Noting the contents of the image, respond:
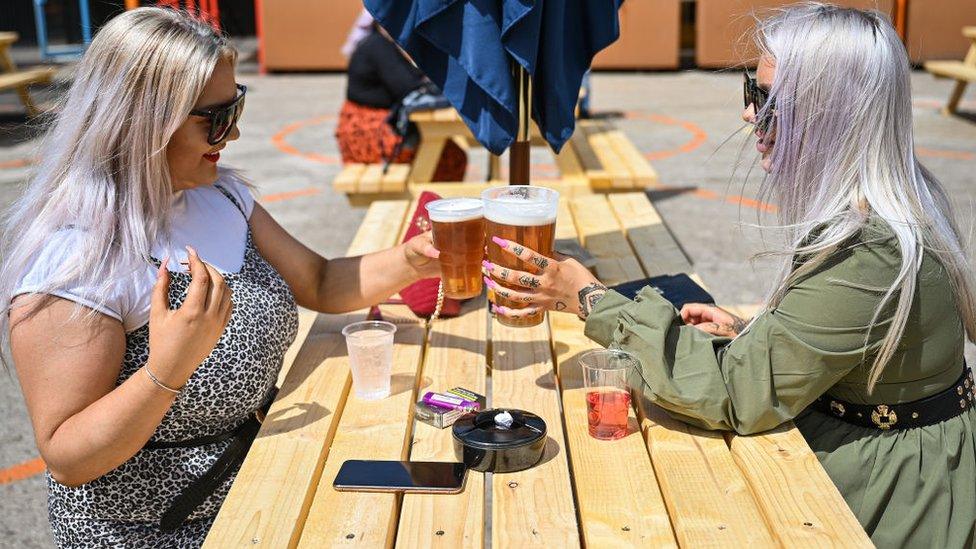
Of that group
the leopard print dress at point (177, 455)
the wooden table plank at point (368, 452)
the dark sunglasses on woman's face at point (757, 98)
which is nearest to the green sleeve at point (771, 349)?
the dark sunglasses on woman's face at point (757, 98)

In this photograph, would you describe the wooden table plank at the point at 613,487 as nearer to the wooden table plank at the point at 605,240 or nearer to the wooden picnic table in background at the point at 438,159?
the wooden table plank at the point at 605,240

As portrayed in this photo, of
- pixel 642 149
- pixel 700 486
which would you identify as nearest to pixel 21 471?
pixel 700 486

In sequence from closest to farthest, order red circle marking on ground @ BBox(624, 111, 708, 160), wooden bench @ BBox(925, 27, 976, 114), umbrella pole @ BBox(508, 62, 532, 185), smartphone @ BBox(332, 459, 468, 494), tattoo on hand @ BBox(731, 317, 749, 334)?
smartphone @ BBox(332, 459, 468, 494), tattoo on hand @ BBox(731, 317, 749, 334), umbrella pole @ BBox(508, 62, 532, 185), red circle marking on ground @ BBox(624, 111, 708, 160), wooden bench @ BBox(925, 27, 976, 114)

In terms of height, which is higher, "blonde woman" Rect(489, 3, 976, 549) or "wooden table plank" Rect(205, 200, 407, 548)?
"blonde woman" Rect(489, 3, 976, 549)

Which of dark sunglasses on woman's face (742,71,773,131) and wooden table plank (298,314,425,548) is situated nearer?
wooden table plank (298,314,425,548)

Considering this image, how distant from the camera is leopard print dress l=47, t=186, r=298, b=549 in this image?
230cm

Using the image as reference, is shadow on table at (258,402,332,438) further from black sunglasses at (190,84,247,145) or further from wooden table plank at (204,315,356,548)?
black sunglasses at (190,84,247,145)

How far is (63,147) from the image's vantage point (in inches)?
89.0

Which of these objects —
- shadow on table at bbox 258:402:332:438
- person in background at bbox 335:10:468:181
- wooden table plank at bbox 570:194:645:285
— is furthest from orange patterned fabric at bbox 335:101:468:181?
shadow on table at bbox 258:402:332:438

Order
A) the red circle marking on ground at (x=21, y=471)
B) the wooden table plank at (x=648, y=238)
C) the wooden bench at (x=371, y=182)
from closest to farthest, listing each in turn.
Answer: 1. the wooden table plank at (x=648, y=238)
2. the red circle marking on ground at (x=21, y=471)
3. the wooden bench at (x=371, y=182)

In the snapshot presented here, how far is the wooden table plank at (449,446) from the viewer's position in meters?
1.82

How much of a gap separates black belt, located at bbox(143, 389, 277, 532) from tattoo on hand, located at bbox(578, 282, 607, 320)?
90 centimetres

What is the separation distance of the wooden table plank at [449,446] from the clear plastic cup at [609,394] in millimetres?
329

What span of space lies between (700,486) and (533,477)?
338mm
